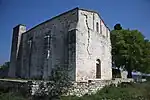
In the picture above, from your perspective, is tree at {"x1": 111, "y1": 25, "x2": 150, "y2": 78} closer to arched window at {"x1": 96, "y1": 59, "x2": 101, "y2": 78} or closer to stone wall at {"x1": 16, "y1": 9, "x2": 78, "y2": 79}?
arched window at {"x1": 96, "y1": 59, "x2": 101, "y2": 78}

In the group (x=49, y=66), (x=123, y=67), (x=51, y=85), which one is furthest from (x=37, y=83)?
(x=123, y=67)

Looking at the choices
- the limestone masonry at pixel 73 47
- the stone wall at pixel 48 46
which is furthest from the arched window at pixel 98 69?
the stone wall at pixel 48 46

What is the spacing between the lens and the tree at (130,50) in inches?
985

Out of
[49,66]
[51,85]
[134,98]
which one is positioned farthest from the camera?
[49,66]

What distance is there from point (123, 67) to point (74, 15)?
1415cm

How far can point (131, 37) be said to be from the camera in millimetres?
26438

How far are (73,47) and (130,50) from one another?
11543 mm

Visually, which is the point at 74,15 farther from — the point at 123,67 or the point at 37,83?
the point at 123,67

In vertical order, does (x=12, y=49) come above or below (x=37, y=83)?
above

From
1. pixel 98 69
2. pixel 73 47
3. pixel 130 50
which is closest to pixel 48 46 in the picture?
pixel 73 47

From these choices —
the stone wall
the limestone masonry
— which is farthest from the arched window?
the stone wall

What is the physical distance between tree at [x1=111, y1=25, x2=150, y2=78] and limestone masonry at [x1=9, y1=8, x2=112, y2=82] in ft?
14.3

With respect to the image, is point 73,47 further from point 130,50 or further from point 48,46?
point 130,50

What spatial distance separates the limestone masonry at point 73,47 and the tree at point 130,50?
172 inches
